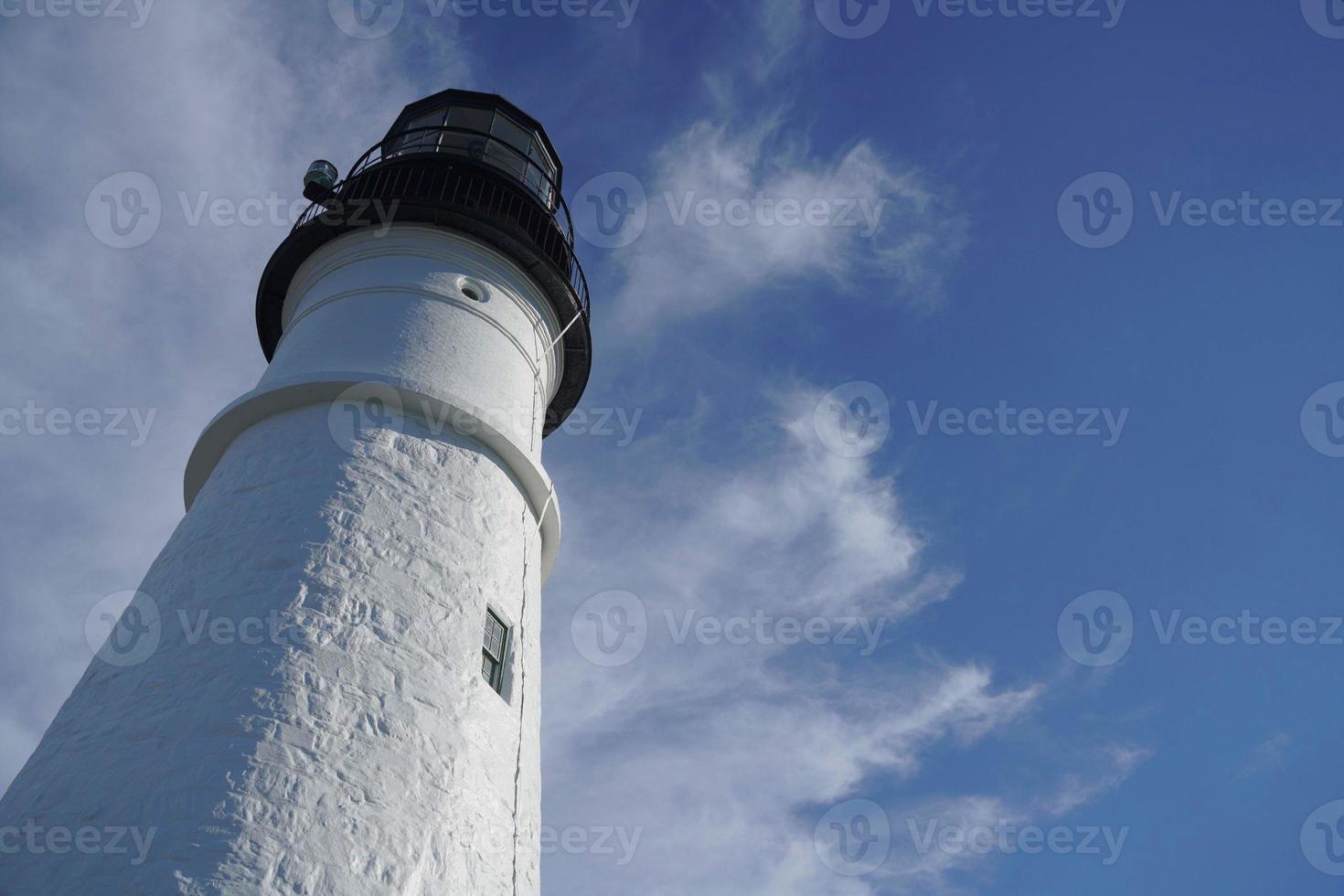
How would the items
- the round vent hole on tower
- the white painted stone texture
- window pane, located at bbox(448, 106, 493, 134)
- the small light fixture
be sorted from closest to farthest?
the white painted stone texture, the round vent hole on tower, the small light fixture, window pane, located at bbox(448, 106, 493, 134)

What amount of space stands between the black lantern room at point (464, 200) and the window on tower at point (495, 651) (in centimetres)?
544

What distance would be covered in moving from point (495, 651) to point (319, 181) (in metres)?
8.25

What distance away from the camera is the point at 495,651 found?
9.22 m

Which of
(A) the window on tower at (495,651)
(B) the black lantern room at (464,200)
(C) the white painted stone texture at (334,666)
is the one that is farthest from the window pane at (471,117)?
(A) the window on tower at (495,651)

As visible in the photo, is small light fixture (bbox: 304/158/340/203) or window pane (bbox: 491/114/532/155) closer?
small light fixture (bbox: 304/158/340/203)

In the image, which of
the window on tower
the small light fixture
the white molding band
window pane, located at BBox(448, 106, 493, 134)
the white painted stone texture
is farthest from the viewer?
window pane, located at BBox(448, 106, 493, 134)

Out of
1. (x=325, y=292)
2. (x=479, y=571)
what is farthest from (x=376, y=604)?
(x=325, y=292)

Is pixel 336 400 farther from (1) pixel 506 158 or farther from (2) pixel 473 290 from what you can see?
(1) pixel 506 158

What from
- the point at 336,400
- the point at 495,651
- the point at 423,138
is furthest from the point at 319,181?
the point at 495,651

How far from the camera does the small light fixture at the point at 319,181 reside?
13.8 metres

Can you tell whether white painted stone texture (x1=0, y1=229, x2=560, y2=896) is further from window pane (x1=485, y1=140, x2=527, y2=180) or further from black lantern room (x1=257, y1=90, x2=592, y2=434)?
window pane (x1=485, y1=140, x2=527, y2=180)

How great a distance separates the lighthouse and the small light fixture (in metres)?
1.00

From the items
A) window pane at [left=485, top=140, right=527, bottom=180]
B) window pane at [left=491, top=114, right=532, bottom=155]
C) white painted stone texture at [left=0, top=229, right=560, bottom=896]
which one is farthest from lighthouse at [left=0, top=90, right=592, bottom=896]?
window pane at [left=491, top=114, right=532, bottom=155]

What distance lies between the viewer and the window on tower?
8992 mm
